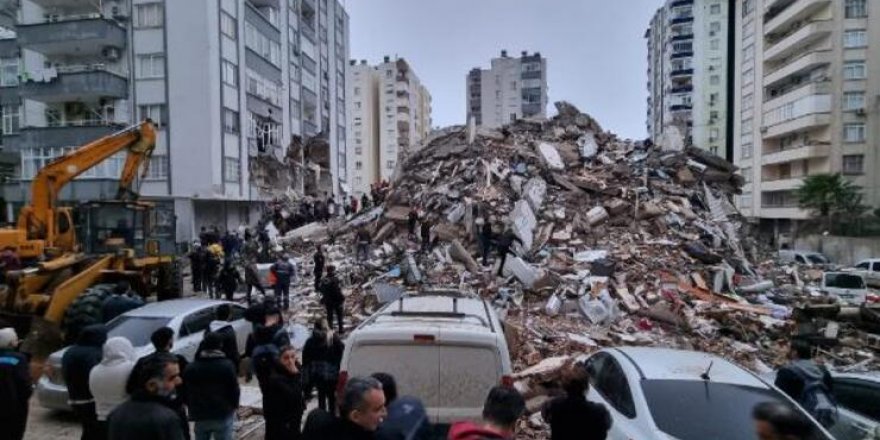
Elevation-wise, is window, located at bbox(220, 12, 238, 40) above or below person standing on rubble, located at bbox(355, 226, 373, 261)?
above

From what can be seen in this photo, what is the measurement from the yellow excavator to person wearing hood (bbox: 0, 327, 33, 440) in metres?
5.28

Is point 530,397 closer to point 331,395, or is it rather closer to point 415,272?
point 331,395

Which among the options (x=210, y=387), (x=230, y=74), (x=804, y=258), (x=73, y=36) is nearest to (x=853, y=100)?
(x=804, y=258)

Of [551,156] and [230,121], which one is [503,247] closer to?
[551,156]

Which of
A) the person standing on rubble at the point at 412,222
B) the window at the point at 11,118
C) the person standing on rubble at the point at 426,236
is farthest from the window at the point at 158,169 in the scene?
the person standing on rubble at the point at 426,236

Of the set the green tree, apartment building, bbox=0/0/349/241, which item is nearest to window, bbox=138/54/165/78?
apartment building, bbox=0/0/349/241

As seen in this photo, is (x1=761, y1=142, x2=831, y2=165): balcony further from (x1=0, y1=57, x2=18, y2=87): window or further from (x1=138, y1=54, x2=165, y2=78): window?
(x1=0, y1=57, x2=18, y2=87): window

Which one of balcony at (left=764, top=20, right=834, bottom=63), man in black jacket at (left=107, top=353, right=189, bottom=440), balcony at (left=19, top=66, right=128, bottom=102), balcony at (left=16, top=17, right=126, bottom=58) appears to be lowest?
man in black jacket at (left=107, top=353, right=189, bottom=440)

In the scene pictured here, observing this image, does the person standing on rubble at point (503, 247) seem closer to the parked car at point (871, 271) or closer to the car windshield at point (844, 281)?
the car windshield at point (844, 281)

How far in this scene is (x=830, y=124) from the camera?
4166cm

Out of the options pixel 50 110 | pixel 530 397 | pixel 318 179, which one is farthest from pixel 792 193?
pixel 50 110

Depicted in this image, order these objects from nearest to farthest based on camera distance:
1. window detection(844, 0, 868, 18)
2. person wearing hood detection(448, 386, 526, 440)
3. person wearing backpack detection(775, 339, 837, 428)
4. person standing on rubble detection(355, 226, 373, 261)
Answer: person wearing hood detection(448, 386, 526, 440) → person wearing backpack detection(775, 339, 837, 428) → person standing on rubble detection(355, 226, 373, 261) → window detection(844, 0, 868, 18)

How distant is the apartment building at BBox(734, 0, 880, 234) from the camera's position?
41.0 meters

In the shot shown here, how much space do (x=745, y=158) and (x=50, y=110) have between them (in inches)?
1998
